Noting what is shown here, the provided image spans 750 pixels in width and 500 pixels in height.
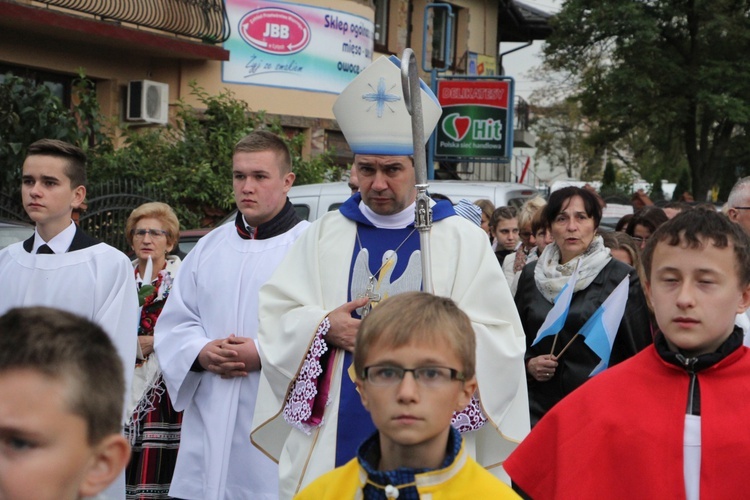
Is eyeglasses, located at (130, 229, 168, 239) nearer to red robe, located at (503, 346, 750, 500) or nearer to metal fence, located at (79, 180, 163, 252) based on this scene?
red robe, located at (503, 346, 750, 500)

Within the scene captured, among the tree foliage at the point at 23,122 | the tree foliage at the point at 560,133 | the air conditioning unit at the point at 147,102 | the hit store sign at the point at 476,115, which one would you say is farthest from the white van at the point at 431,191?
the tree foliage at the point at 560,133

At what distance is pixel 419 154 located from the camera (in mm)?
4664

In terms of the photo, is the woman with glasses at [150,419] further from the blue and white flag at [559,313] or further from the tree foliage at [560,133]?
the tree foliage at [560,133]

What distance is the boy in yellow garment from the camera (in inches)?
124

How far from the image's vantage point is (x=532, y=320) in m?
6.47

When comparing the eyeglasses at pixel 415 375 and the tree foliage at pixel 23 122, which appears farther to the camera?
the tree foliage at pixel 23 122

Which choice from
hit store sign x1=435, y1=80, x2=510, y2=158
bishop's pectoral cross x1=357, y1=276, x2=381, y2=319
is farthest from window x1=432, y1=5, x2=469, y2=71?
bishop's pectoral cross x1=357, y1=276, x2=381, y2=319

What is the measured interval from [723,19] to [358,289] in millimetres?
23978

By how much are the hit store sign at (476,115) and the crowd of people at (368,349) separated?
11.4 metres

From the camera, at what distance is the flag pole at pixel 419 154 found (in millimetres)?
4668

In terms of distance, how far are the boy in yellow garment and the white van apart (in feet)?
25.6

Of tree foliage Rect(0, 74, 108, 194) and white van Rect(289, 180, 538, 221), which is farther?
tree foliage Rect(0, 74, 108, 194)

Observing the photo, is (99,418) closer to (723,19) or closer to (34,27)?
(34,27)

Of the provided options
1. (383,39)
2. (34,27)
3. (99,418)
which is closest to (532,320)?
(99,418)
